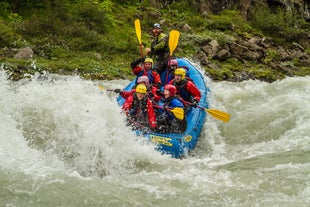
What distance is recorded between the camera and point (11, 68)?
32.9 ft

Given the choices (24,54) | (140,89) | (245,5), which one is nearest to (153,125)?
(140,89)

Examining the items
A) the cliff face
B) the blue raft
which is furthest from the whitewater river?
the cliff face

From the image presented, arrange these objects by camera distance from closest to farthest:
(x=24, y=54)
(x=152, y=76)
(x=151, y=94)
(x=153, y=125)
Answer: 1. (x=153, y=125)
2. (x=151, y=94)
3. (x=152, y=76)
4. (x=24, y=54)

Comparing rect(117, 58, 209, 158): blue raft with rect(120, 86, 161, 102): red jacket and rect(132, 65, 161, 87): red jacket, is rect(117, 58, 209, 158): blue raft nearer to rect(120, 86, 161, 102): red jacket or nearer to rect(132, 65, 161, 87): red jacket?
rect(120, 86, 161, 102): red jacket

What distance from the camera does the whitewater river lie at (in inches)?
178

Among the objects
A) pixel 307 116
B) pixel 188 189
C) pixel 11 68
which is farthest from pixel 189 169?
pixel 11 68

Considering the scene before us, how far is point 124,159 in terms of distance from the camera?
5.84 meters

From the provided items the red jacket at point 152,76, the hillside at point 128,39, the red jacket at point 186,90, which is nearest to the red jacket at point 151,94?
the red jacket at point 186,90

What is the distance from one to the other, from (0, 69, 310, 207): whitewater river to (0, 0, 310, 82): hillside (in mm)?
3915

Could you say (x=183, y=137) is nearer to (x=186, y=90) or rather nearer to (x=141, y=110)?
(x=141, y=110)

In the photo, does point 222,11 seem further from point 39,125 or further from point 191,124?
point 39,125

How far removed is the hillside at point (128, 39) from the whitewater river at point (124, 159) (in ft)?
12.8

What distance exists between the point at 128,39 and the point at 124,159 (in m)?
8.27

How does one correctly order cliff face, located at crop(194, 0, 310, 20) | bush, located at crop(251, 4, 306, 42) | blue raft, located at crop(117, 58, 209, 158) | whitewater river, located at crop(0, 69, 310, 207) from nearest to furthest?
1. whitewater river, located at crop(0, 69, 310, 207)
2. blue raft, located at crop(117, 58, 209, 158)
3. bush, located at crop(251, 4, 306, 42)
4. cliff face, located at crop(194, 0, 310, 20)
